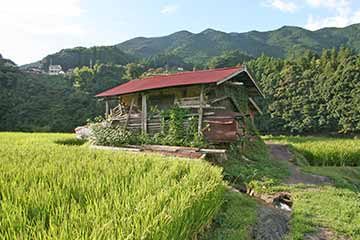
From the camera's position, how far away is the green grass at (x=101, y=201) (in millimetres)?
2686

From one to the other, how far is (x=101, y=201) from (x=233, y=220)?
288 centimetres

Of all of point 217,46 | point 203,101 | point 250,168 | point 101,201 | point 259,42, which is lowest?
point 250,168

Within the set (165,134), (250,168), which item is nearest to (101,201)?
(250,168)

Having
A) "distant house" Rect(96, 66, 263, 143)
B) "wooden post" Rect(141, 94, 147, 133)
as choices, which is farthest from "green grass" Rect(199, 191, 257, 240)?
"wooden post" Rect(141, 94, 147, 133)

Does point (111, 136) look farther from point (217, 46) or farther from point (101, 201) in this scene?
point (217, 46)

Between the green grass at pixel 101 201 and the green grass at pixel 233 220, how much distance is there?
0.39m

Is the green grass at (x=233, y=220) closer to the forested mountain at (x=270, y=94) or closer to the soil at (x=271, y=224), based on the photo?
the soil at (x=271, y=224)

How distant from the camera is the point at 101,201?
3439mm

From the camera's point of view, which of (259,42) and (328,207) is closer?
(328,207)

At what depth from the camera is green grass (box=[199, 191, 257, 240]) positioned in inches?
190

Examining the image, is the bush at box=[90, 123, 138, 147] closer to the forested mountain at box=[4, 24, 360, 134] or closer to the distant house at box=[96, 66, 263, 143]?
the distant house at box=[96, 66, 263, 143]

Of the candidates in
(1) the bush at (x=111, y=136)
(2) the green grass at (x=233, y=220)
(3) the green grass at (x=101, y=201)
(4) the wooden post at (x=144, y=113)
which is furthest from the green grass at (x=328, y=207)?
(1) the bush at (x=111, y=136)

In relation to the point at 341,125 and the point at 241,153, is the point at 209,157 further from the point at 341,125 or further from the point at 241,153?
the point at 341,125

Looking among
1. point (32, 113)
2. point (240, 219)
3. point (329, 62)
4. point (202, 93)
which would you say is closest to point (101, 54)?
point (32, 113)
